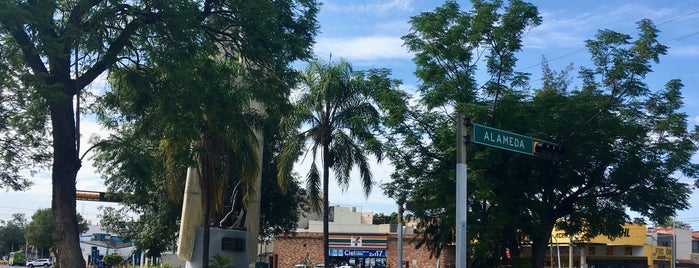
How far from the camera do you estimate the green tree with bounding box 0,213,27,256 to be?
134 m

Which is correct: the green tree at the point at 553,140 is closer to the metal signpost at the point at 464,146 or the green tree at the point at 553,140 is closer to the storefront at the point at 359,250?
the metal signpost at the point at 464,146

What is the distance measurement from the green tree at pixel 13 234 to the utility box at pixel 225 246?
114888 mm

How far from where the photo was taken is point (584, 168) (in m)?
26.5

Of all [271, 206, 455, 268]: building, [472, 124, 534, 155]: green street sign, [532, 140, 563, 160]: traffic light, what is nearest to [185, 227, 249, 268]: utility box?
[472, 124, 534, 155]: green street sign

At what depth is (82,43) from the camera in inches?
679

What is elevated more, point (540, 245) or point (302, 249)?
point (540, 245)

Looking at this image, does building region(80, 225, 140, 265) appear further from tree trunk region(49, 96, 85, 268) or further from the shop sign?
tree trunk region(49, 96, 85, 268)

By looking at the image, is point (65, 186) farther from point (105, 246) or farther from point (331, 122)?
point (105, 246)

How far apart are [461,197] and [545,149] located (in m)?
3.57

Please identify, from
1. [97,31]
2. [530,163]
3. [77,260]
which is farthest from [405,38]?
[77,260]

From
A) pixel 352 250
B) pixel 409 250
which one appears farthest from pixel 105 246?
pixel 409 250

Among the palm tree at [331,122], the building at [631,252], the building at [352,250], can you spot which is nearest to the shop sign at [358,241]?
the building at [352,250]

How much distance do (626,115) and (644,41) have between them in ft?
8.64

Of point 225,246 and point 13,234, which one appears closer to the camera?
point 225,246
